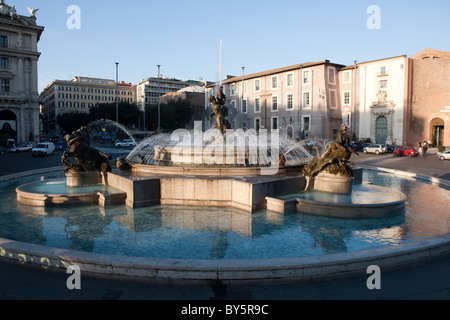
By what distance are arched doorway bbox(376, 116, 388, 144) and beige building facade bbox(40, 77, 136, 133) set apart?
254 feet

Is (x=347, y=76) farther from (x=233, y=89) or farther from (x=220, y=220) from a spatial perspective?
(x=220, y=220)

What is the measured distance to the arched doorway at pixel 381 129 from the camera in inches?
1638

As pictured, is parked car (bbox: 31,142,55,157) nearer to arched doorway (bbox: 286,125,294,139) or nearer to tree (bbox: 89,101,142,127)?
tree (bbox: 89,101,142,127)

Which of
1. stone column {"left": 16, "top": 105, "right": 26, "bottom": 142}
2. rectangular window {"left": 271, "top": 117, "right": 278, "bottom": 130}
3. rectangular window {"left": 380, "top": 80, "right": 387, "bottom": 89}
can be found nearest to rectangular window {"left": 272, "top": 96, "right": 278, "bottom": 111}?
rectangular window {"left": 271, "top": 117, "right": 278, "bottom": 130}

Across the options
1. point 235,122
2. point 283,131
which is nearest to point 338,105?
point 283,131

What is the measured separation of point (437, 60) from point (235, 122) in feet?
101

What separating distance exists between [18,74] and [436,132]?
197 ft

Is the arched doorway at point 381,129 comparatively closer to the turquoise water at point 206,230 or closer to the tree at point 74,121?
the turquoise water at point 206,230

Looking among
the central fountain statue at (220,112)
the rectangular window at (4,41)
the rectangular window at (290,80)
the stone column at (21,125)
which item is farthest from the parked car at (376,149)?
the rectangular window at (4,41)

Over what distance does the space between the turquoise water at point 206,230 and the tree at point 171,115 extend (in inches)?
1906

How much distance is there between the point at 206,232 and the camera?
7.08 m

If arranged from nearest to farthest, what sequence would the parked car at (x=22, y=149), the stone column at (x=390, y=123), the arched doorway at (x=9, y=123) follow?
the parked car at (x=22, y=149), the stone column at (x=390, y=123), the arched doorway at (x=9, y=123)

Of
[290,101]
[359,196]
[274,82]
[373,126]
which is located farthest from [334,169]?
[274,82]

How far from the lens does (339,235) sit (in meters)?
6.86
